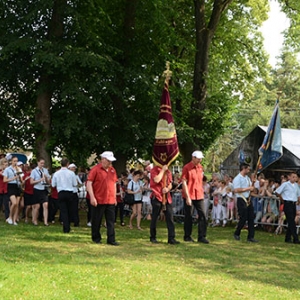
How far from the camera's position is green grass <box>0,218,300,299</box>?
7.63 m

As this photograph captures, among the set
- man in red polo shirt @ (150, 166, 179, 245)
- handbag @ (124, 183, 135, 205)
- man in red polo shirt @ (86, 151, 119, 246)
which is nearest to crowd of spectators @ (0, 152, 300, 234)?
handbag @ (124, 183, 135, 205)

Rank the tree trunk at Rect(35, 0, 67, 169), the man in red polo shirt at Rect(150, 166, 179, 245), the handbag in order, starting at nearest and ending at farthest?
the man in red polo shirt at Rect(150, 166, 179, 245), the handbag, the tree trunk at Rect(35, 0, 67, 169)

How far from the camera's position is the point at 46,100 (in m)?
20.0

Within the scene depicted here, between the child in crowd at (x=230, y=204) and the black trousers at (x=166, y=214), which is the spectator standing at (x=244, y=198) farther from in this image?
the child in crowd at (x=230, y=204)

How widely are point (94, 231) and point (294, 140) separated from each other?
505 inches

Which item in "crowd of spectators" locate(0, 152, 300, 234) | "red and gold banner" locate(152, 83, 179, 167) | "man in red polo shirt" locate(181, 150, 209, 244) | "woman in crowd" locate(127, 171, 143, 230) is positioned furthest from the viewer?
"woman in crowd" locate(127, 171, 143, 230)

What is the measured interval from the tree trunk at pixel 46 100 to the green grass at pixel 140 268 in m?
6.15

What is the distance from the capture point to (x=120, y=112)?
21047 mm

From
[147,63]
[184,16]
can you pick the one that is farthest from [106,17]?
[184,16]

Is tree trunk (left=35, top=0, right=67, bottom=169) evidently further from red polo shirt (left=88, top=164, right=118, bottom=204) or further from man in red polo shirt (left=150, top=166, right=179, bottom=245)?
man in red polo shirt (left=150, top=166, right=179, bottom=245)

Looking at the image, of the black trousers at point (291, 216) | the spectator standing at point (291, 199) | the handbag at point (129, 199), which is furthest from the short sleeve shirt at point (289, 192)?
Answer: the handbag at point (129, 199)

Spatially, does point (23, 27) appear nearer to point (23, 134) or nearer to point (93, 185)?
point (23, 134)

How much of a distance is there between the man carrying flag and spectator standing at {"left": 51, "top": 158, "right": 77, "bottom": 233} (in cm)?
258

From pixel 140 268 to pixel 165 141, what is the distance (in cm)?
445
